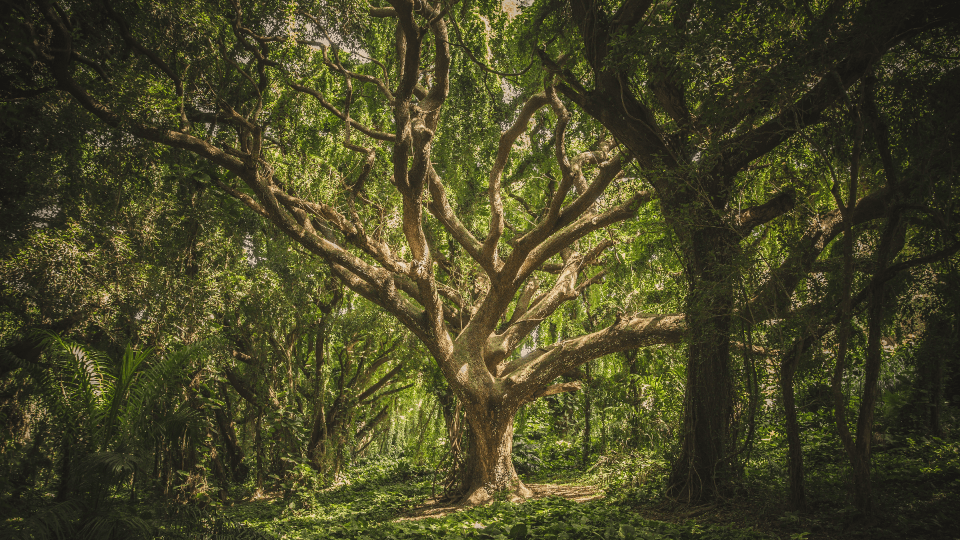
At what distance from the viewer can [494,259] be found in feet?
23.7

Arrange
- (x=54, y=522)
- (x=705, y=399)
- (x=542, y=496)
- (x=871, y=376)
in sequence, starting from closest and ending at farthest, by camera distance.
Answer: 1. (x=54, y=522)
2. (x=871, y=376)
3. (x=705, y=399)
4. (x=542, y=496)

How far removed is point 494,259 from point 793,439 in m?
4.50

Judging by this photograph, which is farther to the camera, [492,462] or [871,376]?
[492,462]

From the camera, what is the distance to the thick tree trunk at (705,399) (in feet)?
14.5

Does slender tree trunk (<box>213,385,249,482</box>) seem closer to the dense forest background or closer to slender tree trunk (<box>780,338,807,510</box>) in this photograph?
the dense forest background

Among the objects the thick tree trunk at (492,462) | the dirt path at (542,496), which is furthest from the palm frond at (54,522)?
the thick tree trunk at (492,462)

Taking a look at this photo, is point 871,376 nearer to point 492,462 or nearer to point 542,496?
point 542,496

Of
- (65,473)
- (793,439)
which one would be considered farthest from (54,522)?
(793,439)

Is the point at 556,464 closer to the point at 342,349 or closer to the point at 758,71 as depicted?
the point at 342,349

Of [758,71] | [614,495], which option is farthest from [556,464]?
[758,71]

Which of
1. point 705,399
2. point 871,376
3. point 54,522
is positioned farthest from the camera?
point 705,399

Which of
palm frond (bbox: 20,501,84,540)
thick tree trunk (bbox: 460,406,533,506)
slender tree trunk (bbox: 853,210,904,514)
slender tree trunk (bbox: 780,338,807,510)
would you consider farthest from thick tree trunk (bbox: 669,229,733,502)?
palm frond (bbox: 20,501,84,540)

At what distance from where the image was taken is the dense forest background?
10.9 ft

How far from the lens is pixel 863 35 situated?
2.84m
